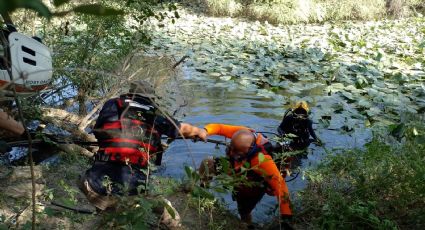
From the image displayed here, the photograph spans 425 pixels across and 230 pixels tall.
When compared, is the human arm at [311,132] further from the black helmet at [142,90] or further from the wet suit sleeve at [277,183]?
the black helmet at [142,90]

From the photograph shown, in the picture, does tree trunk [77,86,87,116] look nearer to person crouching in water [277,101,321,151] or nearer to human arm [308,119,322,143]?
person crouching in water [277,101,321,151]

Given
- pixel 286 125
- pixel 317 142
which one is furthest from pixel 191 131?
pixel 317 142

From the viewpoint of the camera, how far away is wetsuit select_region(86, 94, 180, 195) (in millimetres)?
3033

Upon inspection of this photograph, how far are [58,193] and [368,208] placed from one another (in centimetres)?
279

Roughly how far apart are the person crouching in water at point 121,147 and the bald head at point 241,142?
69 centimetres

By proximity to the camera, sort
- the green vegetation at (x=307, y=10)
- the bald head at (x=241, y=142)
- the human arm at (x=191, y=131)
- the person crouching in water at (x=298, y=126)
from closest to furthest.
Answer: the human arm at (x=191, y=131), the bald head at (x=241, y=142), the person crouching in water at (x=298, y=126), the green vegetation at (x=307, y=10)

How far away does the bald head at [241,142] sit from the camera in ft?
11.7

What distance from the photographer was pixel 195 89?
8508mm

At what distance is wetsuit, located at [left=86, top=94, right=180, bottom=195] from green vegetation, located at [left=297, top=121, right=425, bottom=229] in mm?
1341

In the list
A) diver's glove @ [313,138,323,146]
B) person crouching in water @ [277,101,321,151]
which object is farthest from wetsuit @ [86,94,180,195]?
diver's glove @ [313,138,323,146]

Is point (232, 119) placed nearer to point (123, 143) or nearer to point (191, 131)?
point (191, 131)

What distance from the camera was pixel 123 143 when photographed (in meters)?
3.06

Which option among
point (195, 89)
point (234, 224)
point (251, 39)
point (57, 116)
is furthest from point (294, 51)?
point (234, 224)

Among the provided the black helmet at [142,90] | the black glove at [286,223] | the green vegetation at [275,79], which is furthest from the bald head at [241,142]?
the black helmet at [142,90]
